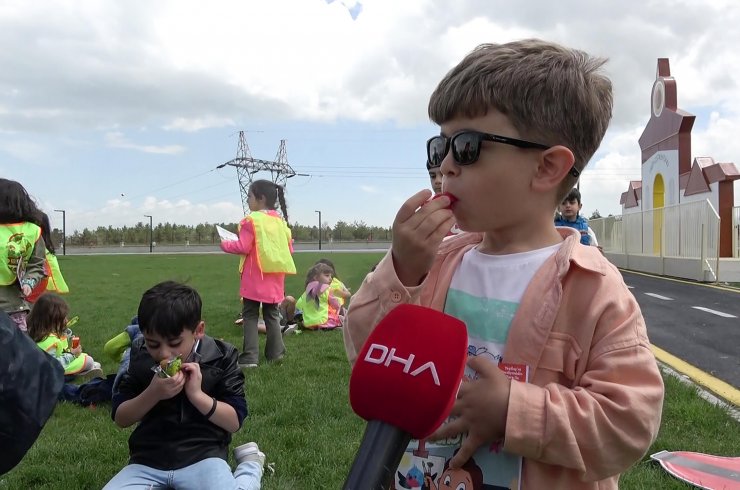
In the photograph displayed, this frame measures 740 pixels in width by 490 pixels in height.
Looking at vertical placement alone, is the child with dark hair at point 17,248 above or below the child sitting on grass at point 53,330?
above

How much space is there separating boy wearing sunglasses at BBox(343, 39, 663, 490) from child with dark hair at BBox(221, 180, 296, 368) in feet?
15.8

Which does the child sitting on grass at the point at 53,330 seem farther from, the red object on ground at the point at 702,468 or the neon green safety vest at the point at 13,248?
the red object on ground at the point at 702,468

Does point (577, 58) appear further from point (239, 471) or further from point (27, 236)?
point (27, 236)

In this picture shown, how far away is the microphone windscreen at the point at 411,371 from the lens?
1.03m

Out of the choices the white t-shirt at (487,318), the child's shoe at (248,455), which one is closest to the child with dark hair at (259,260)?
the child's shoe at (248,455)

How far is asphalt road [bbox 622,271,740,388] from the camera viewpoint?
6.07 meters

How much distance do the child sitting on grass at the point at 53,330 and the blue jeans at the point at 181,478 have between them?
10.1ft

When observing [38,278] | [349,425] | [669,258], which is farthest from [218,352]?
[669,258]

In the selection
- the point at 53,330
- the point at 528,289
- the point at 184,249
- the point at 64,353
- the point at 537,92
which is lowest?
the point at 184,249

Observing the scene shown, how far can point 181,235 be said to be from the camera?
79.1 metres

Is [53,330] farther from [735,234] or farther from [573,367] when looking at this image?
[735,234]

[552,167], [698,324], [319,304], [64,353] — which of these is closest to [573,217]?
[698,324]

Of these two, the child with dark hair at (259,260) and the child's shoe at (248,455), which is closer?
→ the child's shoe at (248,455)

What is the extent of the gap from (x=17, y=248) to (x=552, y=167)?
4674 millimetres
